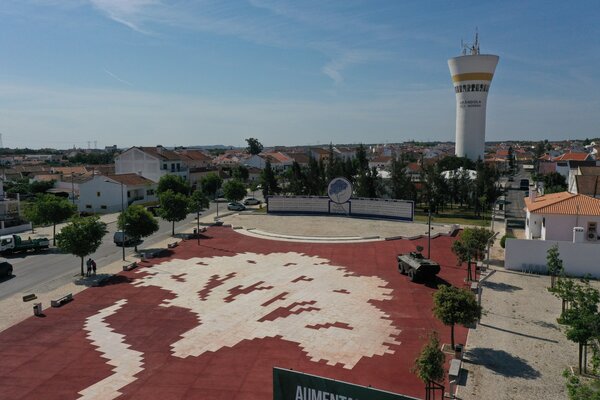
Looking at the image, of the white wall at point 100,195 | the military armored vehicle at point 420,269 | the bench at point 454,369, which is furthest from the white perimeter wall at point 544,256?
the white wall at point 100,195

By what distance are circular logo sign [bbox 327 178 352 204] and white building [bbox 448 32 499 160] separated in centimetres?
5494

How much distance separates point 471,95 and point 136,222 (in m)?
79.7

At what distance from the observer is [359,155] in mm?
61094

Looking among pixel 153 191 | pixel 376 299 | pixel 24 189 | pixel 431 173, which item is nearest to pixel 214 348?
pixel 376 299

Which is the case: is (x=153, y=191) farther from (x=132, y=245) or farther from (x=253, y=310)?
(x=253, y=310)

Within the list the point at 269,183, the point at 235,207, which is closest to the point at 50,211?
the point at 235,207

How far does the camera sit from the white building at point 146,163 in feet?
208

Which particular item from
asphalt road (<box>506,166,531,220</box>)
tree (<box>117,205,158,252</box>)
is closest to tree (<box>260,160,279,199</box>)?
asphalt road (<box>506,166,531,220</box>)

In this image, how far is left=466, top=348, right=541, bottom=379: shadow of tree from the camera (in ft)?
47.5

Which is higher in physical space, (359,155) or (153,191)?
(359,155)

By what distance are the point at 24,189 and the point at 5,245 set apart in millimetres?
42072

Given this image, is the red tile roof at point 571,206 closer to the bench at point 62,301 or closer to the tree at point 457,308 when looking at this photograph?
the tree at point 457,308

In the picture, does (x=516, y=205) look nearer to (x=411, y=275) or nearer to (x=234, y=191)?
(x=234, y=191)

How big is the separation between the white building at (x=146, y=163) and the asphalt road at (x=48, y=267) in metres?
27.2
